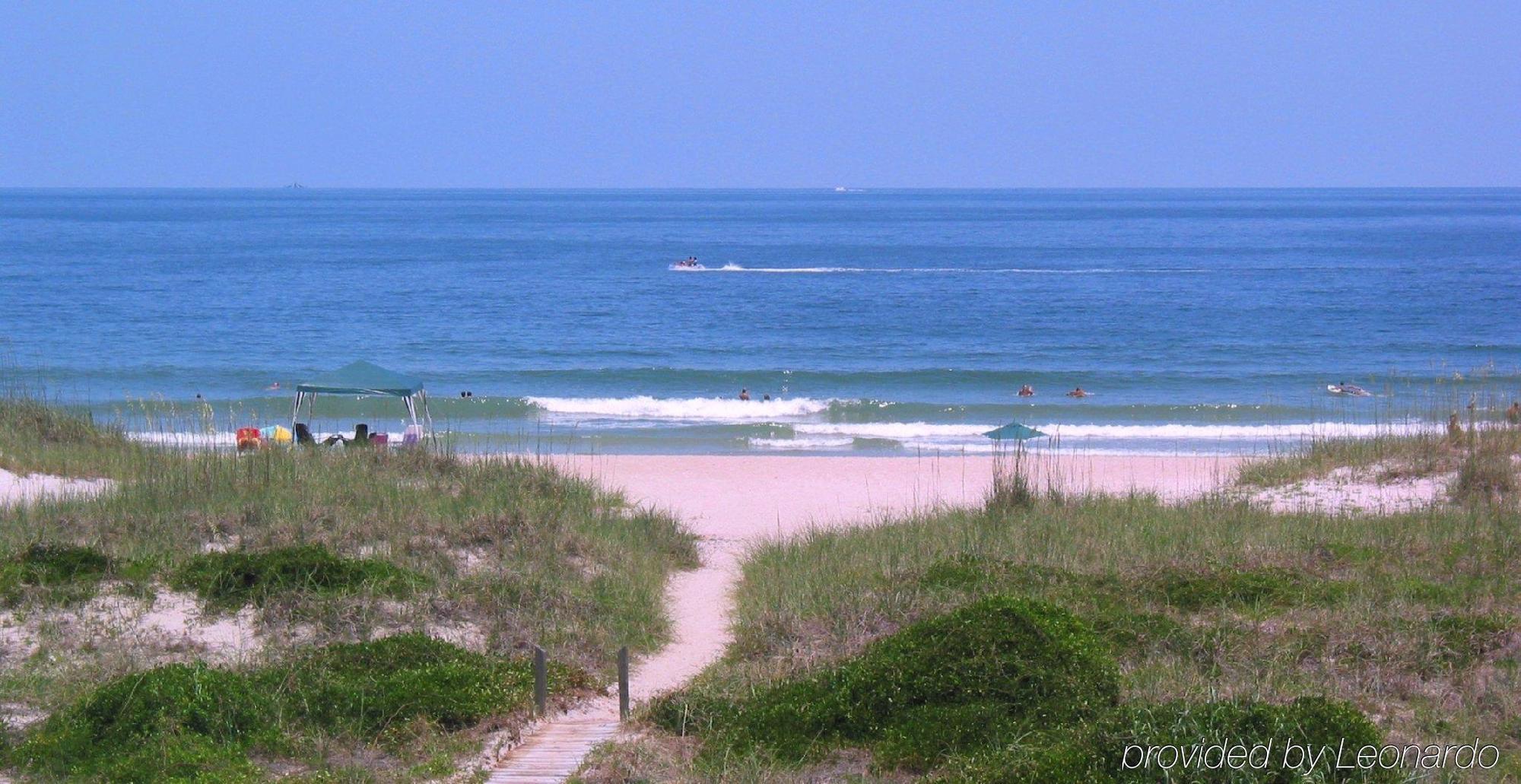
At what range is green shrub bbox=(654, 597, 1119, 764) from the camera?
6906mm

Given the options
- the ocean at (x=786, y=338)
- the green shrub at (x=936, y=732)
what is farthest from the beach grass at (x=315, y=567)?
the green shrub at (x=936, y=732)

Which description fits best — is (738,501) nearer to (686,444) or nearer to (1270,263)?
(686,444)

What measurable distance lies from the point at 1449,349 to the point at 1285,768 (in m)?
34.5

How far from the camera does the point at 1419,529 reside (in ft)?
37.1

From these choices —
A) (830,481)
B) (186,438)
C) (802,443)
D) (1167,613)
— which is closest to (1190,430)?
(802,443)

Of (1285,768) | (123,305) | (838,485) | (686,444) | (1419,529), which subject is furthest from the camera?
(123,305)

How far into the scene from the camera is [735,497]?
17.6 metres

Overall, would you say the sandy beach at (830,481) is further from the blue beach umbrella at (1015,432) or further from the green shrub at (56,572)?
the green shrub at (56,572)

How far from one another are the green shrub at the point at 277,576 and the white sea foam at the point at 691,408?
691 inches

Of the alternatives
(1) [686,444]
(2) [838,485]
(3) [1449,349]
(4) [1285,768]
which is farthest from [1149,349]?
(4) [1285,768]

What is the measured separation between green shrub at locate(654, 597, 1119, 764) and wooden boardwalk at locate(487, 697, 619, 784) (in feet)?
1.44

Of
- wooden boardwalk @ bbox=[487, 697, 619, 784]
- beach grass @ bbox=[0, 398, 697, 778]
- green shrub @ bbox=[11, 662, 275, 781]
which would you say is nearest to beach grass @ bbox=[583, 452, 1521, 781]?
wooden boardwalk @ bbox=[487, 697, 619, 784]

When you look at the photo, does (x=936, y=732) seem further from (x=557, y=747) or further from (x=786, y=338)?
(x=786, y=338)

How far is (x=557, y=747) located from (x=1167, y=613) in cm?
443
